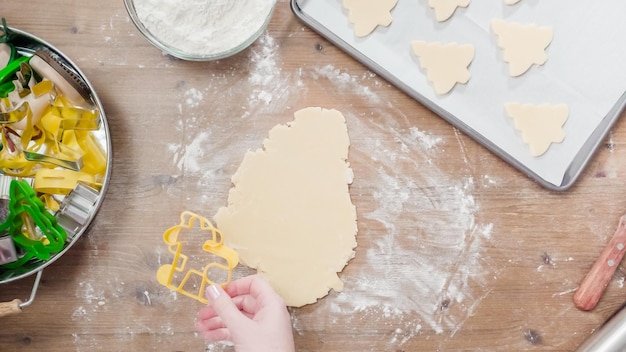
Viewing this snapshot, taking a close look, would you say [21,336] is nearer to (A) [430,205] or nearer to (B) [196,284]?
(B) [196,284]

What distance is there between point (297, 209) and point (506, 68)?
431 mm

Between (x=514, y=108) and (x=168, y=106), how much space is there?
59 cm

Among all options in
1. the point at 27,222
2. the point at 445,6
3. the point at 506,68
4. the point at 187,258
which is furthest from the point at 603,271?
the point at 27,222

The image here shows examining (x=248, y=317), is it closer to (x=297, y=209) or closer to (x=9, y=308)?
(x=297, y=209)

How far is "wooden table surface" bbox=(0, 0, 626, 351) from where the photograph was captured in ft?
3.15

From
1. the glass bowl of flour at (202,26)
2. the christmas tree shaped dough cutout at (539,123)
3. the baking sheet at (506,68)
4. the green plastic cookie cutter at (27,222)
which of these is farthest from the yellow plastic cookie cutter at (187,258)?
the christmas tree shaped dough cutout at (539,123)

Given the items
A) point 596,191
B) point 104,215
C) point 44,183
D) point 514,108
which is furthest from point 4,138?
point 596,191

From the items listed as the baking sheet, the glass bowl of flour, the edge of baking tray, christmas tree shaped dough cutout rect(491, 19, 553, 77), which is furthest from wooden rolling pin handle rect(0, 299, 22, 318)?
christmas tree shaped dough cutout rect(491, 19, 553, 77)

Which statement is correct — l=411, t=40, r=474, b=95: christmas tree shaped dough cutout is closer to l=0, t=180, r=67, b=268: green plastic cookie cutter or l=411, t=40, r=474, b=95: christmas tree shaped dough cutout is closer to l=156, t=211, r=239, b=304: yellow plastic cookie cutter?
l=156, t=211, r=239, b=304: yellow plastic cookie cutter

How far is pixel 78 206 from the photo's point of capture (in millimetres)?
920

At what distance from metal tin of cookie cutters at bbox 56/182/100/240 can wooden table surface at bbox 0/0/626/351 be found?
0.20ft

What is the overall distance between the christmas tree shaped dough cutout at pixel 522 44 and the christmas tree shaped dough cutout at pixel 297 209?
30cm

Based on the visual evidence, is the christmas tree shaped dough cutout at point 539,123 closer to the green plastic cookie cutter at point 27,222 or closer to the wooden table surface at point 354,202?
the wooden table surface at point 354,202

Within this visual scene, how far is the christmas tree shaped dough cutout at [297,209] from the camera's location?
0.96 meters
